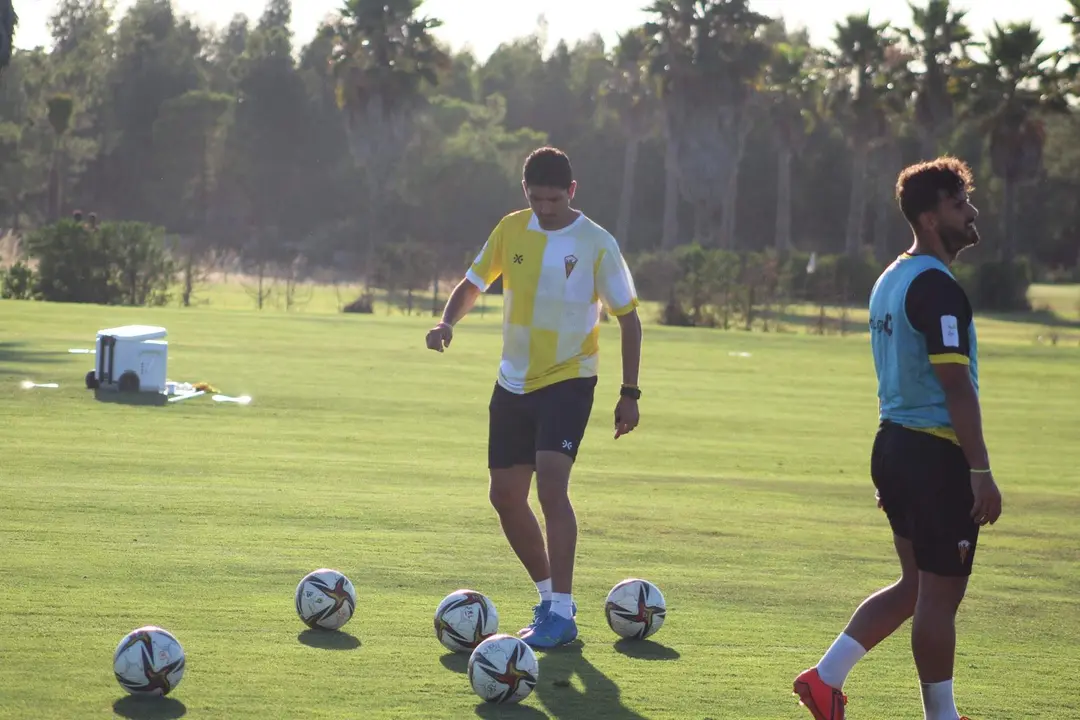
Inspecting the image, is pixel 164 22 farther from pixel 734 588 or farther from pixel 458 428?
pixel 734 588

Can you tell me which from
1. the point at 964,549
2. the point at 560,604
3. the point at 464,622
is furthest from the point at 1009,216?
the point at 964,549

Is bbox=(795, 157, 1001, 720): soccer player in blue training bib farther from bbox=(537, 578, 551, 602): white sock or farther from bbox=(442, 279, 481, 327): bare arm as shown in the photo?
bbox=(442, 279, 481, 327): bare arm

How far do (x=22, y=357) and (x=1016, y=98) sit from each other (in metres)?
40.6

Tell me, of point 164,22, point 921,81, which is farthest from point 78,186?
point 921,81

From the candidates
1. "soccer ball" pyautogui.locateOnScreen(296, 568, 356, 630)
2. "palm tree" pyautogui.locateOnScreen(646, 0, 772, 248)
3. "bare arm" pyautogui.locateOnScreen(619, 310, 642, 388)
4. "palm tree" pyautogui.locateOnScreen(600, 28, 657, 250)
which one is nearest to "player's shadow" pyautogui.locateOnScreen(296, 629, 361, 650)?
"soccer ball" pyautogui.locateOnScreen(296, 568, 356, 630)

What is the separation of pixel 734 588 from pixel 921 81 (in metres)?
55.8

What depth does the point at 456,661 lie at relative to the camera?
704cm

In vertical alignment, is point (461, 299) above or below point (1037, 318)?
above

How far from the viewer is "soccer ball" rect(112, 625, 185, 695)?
6.07 meters

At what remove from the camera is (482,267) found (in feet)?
25.7

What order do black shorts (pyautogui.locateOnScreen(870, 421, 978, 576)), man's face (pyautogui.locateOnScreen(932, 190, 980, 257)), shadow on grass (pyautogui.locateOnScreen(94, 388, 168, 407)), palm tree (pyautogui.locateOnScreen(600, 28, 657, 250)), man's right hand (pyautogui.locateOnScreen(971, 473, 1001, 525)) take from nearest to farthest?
1. man's right hand (pyautogui.locateOnScreen(971, 473, 1001, 525))
2. black shorts (pyautogui.locateOnScreen(870, 421, 978, 576))
3. man's face (pyautogui.locateOnScreen(932, 190, 980, 257))
4. shadow on grass (pyautogui.locateOnScreen(94, 388, 168, 407))
5. palm tree (pyautogui.locateOnScreen(600, 28, 657, 250))

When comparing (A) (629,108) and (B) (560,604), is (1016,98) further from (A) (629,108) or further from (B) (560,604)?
(B) (560,604)

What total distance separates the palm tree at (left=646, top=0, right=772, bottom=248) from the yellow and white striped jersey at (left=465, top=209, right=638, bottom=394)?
190 ft

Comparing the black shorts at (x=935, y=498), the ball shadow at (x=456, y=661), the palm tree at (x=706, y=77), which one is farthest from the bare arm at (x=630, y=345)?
the palm tree at (x=706, y=77)
